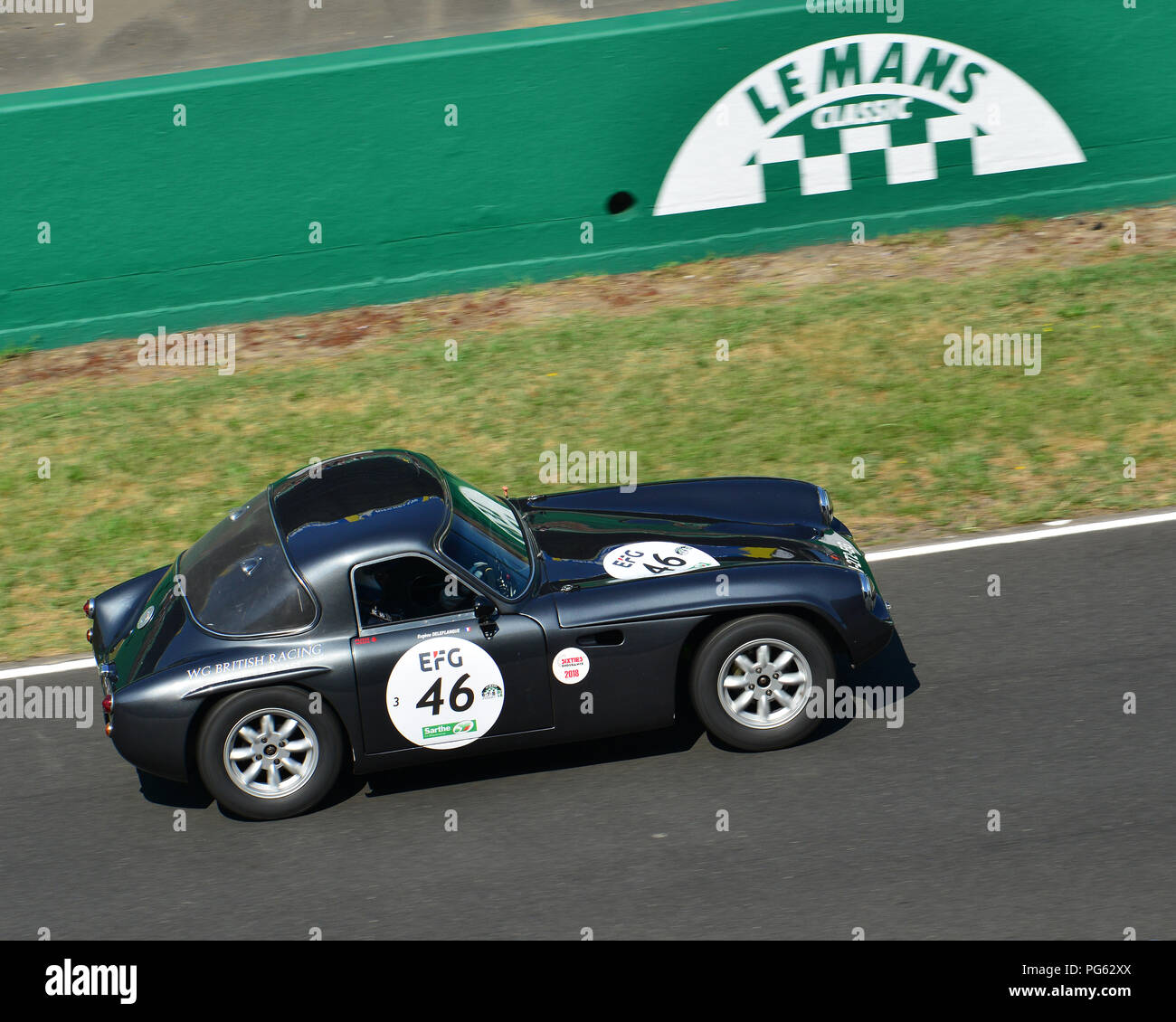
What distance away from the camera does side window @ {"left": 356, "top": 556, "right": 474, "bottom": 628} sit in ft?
19.7

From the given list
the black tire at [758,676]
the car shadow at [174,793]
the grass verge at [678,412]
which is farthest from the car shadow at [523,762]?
the grass verge at [678,412]

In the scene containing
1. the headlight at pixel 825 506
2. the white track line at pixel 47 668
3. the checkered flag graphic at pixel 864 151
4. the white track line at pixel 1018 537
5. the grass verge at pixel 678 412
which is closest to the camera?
the headlight at pixel 825 506

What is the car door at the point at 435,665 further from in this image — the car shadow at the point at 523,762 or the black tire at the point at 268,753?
the car shadow at the point at 523,762

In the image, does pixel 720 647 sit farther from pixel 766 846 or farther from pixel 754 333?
pixel 754 333

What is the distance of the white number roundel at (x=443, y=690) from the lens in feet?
19.5

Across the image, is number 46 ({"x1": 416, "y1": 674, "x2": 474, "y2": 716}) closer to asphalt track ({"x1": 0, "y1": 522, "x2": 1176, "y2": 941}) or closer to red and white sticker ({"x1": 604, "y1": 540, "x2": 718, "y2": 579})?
asphalt track ({"x1": 0, "y1": 522, "x2": 1176, "y2": 941})

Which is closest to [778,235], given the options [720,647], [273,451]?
[273,451]

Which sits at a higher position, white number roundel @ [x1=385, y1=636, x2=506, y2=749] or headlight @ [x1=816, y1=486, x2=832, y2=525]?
headlight @ [x1=816, y1=486, x2=832, y2=525]

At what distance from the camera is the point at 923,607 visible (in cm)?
753

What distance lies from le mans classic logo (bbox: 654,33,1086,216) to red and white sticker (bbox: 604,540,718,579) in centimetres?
570

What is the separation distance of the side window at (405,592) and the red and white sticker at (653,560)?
78 cm

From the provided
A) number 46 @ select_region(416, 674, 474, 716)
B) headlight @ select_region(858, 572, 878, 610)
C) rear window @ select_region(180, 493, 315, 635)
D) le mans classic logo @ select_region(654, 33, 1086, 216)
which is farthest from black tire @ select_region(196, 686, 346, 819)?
le mans classic logo @ select_region(654, 33, 1086, 216)

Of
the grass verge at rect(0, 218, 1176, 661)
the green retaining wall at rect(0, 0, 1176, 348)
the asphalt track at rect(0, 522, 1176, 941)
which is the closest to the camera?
the asphalt track at rect(0, 522, 1176, 941)

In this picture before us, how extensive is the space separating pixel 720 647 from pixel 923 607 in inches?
76.3
